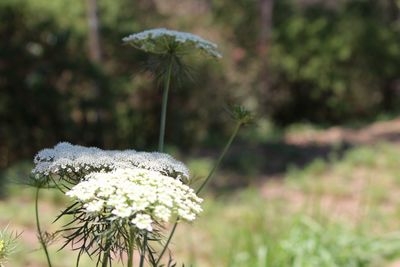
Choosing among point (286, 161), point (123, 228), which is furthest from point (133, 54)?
point (123, 228)

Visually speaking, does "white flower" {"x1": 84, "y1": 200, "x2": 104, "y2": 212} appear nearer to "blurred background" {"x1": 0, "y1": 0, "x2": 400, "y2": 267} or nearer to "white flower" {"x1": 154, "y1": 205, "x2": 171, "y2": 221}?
"white flower" {"x1": 154, "y1": 205, "x2": 171, "y2": 221}

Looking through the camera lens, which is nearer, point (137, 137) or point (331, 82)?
point (137, 137)

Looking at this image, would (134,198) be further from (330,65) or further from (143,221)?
(330,65)

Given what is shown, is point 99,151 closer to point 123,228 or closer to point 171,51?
point 123,228

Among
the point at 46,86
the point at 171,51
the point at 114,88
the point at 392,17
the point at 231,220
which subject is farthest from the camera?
the point at 392,17

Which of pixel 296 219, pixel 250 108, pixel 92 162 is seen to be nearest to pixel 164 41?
pixel 92 162

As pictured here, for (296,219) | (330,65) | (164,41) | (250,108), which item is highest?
(164,41)
